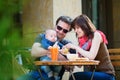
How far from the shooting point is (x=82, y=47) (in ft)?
12.9

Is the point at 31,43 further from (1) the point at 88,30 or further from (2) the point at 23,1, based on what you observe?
(1) the point at 88,30

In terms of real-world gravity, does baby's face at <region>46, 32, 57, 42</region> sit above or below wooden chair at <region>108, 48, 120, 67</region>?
above

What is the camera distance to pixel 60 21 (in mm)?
4148

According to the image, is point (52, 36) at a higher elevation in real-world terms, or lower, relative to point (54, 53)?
higher

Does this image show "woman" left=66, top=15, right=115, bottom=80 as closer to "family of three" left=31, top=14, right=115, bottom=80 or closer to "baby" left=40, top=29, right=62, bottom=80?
"family of three" left=31, top=14, right=115, bottom=80

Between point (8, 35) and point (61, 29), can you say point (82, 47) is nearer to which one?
point (61, 29)

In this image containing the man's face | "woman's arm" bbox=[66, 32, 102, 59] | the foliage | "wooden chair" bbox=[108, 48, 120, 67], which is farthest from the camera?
"wooden chair" bbox=[108, 48, 120, 67]

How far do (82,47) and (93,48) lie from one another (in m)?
0.14

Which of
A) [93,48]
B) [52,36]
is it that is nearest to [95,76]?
[93,48]

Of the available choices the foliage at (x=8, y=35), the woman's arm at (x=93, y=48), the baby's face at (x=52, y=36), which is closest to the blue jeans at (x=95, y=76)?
the woman's arm at (x=93, y=48)

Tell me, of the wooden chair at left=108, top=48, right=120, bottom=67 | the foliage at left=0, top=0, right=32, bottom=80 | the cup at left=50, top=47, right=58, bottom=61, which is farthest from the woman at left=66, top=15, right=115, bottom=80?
the foliage at left=0, top=0, right=32, bottom=80

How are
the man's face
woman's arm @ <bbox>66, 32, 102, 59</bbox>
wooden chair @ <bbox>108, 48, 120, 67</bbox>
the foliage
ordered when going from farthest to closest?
wooden chair @ <bbox>108, 48, 120, 67</bbox>
the man's face
woman's arm @ <bbox>66, 32, 102, 59</bbox>
the foliage

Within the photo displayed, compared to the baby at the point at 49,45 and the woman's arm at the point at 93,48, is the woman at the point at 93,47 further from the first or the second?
the baby at the point at 49,45

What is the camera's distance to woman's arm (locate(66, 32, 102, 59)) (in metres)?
3.76
